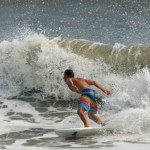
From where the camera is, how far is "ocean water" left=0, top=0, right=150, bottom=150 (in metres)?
9.67

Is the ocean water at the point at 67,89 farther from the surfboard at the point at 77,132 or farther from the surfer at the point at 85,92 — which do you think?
the surfer at the point at 85,92

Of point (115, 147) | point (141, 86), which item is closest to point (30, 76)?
point (141, 86)

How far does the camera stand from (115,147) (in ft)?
29.1

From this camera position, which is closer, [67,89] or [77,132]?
[77,132]

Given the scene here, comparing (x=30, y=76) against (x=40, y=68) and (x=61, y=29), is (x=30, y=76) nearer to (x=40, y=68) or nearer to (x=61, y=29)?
(x=40, y=68)

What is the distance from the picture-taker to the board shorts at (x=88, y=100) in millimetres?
10211

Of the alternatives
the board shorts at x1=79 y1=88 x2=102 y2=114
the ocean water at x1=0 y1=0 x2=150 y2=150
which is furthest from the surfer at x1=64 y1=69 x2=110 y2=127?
the ocean water at x1=0 y1=0 x2=150 y2=150

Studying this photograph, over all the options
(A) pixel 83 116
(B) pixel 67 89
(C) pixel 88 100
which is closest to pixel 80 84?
(C) pixel 88 100

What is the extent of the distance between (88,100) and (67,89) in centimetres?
368

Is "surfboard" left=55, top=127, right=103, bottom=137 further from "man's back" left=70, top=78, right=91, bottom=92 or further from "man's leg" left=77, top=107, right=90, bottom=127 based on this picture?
"man's back" left=70, top=78, right=91, bottom=92

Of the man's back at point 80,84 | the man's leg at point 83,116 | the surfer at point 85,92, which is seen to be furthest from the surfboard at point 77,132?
the man's back at point 80,84

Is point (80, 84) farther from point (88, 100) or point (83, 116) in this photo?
point (83, 116)

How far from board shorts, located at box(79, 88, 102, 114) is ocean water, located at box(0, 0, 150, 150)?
541 millimetres

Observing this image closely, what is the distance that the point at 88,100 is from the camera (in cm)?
1027
